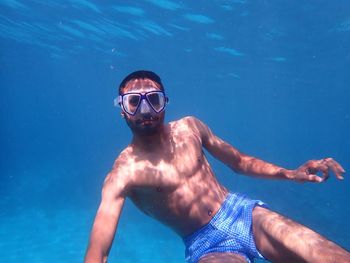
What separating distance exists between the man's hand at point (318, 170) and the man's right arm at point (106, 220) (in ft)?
7.57

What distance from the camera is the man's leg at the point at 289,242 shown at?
3779mm

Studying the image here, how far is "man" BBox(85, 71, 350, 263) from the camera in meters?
4.21

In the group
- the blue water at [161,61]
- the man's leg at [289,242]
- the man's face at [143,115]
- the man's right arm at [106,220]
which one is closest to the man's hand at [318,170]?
the man's leg at [289,242]

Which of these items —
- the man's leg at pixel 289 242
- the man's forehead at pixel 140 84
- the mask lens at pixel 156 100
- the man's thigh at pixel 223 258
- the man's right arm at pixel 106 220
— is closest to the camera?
the man's right arm at pixel 106 220

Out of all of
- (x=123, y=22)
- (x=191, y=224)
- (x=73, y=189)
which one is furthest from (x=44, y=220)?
(x=191, y=224)

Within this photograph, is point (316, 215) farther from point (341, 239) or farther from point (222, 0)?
point (222, 0)

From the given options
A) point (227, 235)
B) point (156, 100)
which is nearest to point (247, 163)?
point (227, 235)

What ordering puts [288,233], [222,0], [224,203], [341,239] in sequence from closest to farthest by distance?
[288,233]
[224,203]
[341,239]
[222,0]

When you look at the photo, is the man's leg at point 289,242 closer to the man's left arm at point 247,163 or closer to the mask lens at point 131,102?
the man's left arm at point 247,163

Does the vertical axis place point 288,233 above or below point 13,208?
below

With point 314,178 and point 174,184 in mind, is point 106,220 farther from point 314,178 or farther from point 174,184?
point 314,178

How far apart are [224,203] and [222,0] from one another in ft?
51.8

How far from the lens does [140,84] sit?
4.76 metres

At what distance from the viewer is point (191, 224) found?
15.8 feet
